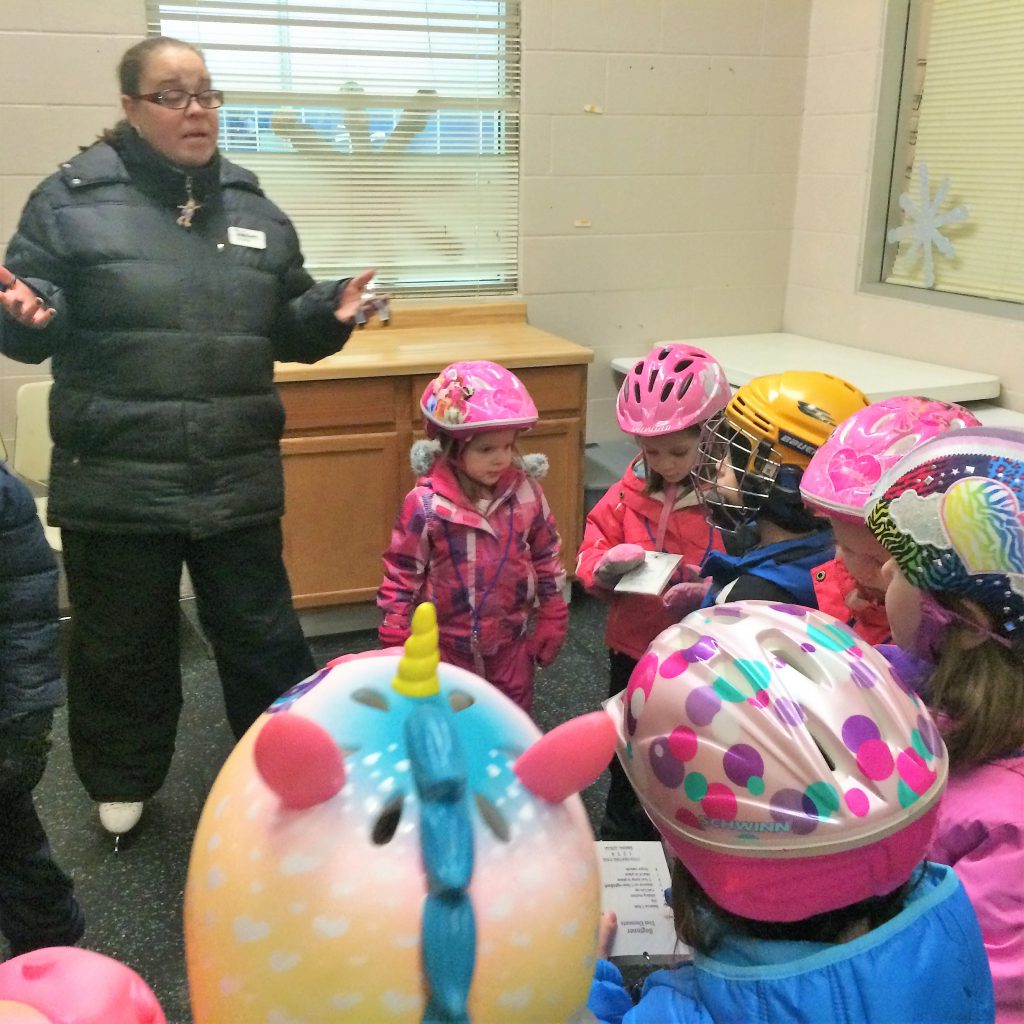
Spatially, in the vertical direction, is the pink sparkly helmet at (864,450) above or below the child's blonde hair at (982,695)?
above

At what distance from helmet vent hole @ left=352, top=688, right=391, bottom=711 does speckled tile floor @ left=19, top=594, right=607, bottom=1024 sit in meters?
1.19

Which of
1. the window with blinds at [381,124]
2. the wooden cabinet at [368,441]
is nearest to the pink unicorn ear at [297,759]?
the wooden cabinet at [368,441]

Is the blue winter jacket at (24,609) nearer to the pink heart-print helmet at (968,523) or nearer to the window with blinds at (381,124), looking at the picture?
the pink heart-print helmet at (968,523)

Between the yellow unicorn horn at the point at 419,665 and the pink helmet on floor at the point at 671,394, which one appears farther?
the pink helmet on floor at the point at 671,394

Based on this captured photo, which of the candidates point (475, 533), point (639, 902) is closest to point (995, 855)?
point (639, 902)

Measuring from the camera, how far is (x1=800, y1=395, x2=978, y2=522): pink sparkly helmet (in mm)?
1389

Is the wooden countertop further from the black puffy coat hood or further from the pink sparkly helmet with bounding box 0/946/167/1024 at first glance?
the pink sparkly helmet with bounding box 0/946/167/1024

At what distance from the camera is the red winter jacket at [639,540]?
207cm

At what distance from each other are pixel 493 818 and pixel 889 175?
3884mm

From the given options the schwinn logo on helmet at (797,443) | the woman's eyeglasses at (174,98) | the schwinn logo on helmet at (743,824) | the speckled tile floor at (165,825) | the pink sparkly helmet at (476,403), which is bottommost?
the speckled tile floor at (165,825)

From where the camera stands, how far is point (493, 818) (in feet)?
2.22

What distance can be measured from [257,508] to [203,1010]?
163cm

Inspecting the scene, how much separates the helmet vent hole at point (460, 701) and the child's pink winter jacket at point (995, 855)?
0.63 meters

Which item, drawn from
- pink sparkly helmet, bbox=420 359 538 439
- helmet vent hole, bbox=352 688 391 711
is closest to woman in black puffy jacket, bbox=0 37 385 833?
pink sparkly helmet, bbox=420 359 538 439
